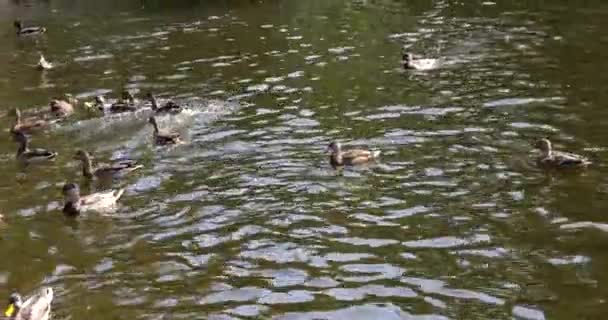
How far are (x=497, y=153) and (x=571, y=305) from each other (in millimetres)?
7000

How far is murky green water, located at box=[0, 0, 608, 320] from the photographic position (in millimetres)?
13133

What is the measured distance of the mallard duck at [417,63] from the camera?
26734 millimetres

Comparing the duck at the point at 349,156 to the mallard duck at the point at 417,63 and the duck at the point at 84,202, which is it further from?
the mallard duck at the point at 417,63

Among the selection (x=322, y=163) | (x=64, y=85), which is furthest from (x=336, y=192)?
(x=64, y=85)

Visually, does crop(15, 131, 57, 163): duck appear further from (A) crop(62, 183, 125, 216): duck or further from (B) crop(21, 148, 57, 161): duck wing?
(A) crop(62, 183, 125, 216): duck

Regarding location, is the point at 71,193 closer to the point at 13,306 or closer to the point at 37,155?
the point at 37,155

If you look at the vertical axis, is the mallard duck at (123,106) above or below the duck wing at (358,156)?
below

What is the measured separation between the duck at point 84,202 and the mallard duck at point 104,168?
1730 mm

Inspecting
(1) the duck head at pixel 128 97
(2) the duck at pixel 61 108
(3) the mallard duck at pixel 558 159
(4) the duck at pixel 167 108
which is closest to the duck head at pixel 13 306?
(3) the mallard duck at pixel 558 159

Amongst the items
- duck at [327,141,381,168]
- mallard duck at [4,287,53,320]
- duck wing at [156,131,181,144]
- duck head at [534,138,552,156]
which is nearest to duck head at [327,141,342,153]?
duck at [327,141,381,168]

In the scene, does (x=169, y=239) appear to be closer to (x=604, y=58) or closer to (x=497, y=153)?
(x=497, y=153)

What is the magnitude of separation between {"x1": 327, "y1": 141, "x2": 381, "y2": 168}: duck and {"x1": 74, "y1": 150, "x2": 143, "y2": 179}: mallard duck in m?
4.37

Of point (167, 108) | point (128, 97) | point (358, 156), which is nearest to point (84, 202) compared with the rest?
point (358, 156)

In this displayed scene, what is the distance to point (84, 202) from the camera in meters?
17.6
